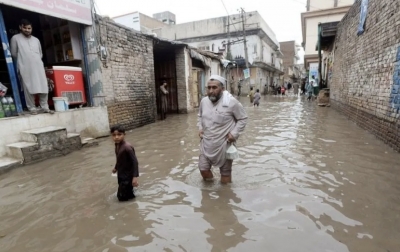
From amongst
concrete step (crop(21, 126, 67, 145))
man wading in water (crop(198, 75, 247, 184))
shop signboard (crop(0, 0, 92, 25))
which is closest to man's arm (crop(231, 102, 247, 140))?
man wading in water (crop(198, 75, 247, 184))

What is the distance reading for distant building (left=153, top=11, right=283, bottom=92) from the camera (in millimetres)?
30469

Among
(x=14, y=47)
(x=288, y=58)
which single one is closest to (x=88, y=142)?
(x=14, y=47)

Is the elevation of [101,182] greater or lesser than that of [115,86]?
lesser

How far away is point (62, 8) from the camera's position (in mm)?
6270

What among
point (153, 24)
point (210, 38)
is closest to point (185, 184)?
point (210, 38)

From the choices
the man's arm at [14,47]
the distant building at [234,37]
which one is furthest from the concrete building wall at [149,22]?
the man's arm at [14,47]

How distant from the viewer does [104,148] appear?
6.30 metres

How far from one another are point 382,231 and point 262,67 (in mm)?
31792

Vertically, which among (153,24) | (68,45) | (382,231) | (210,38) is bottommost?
(382,231)

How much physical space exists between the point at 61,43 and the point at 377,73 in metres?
8.80

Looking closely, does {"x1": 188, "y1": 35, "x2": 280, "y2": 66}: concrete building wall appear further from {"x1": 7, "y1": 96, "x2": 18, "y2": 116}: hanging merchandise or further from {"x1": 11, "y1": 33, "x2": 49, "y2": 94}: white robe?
{"x1": 7, "y1": 96, "x2": 18, "y2": 116}: hanging merchandise

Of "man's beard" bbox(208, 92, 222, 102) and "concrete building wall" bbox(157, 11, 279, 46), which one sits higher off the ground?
"concrete building wall" bbox(157, 11, 279, 46)

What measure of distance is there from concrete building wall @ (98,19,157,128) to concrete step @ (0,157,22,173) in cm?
326

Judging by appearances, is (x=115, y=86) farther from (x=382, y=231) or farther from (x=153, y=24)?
(x=153, y=24)
